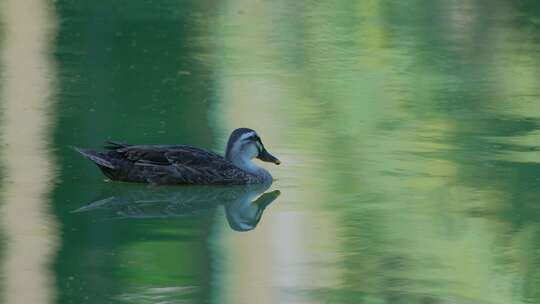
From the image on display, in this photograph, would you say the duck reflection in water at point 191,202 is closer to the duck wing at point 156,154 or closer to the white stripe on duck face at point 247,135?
the duck wing at point 156,154

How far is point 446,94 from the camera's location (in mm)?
13664

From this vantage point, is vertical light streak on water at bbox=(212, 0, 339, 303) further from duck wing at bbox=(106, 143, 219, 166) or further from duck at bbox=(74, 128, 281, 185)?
duck wing at bbox=(106, 143, 219, 166)

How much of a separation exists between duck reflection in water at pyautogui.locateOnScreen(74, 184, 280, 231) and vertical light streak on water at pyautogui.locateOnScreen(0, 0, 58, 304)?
1.42 ft

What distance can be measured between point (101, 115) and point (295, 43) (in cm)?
426

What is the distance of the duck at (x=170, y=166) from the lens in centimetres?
1055

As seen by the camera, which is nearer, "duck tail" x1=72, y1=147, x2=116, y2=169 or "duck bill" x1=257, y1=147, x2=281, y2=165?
"duck tail" x1=72, y1=147, x2=116, y2=169

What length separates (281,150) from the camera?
1148 cm

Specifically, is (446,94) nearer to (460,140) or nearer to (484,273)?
(460,140)

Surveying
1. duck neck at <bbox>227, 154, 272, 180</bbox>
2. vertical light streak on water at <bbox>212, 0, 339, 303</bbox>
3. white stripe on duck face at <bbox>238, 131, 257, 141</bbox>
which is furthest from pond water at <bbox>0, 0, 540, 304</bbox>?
white stripe on duck face at <bbox>238, 131, 257, 141</bbox>

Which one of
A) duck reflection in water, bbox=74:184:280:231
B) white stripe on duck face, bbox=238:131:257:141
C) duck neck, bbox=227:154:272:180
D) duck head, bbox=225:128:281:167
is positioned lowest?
duck reflection in water, bbox=74:184:280:231

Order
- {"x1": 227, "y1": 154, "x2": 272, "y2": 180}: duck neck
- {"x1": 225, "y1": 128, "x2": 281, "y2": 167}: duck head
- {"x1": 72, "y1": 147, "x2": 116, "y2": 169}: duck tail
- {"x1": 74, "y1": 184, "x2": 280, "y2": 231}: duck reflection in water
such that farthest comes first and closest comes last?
{"x1": 225, "y1": 128, "x2": 281, "y2": 167}: duck head
{"x1": 227, "y1": 154, "x2": 272, "y2": 180}: duck neck
{"x1": 72, "y1": 147, "x2": 116, "y2": 169}: duck tail
{"x1": 74, "y1": 184, "x2": 280, "y2": 231}: duck reflection in water

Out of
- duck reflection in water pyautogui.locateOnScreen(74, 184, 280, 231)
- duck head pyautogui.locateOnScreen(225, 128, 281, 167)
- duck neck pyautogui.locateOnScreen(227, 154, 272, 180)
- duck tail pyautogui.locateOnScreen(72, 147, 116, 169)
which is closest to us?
duck reflection in water pyautogui.locateOnScreen(74, 184, 280, 231)

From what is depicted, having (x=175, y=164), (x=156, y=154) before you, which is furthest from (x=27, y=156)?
(x=175, y=164)

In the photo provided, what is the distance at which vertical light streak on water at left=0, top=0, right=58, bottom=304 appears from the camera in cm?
838
